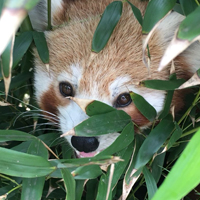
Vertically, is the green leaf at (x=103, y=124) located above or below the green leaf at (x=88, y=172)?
above

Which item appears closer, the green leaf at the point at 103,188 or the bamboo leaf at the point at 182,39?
the bamboo leaf at the point at 182,39

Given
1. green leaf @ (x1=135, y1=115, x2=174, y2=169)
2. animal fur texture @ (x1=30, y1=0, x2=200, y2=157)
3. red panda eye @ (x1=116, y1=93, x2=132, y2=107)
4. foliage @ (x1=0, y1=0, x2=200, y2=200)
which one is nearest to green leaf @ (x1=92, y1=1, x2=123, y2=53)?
foliage @ (x1=0, y1=0, x2=200, y2=200)

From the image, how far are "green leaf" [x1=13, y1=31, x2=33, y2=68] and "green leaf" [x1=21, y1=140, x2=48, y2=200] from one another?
0.41 metres

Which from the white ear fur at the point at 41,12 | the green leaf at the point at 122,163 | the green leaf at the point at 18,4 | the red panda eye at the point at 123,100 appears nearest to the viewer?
the green leaf at the point at 18,4

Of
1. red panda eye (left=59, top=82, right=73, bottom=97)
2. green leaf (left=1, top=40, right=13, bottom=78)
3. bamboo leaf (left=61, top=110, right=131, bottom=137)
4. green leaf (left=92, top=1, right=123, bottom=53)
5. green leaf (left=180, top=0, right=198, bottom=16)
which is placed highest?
green leaf (left=180, top=0, right=198, bottom=16)

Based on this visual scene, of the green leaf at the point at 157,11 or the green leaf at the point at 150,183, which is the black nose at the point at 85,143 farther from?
the green leaf at the point at 157,11

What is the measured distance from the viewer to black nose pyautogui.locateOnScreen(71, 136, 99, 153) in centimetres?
141

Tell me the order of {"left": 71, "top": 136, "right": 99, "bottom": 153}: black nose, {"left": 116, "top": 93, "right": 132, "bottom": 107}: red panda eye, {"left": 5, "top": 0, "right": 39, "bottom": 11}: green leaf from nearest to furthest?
{"left": 5, "top": 0, "right": 39, "bottom": 11}: green leaf, {"left": 71, "top": 136, "right": 99, "bottom": 153}: black nose, {"left": 116, "top": 93, "right": 132, "bottom": 107}: red panda eye

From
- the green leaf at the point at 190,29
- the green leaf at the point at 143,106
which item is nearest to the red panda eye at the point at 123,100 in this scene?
the green leaf at the point at 143,106

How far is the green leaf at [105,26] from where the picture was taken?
4.09ft

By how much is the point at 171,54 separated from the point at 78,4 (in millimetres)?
1111

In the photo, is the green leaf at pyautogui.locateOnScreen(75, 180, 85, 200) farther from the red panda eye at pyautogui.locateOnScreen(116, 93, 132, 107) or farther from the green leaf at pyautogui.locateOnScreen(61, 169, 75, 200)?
the red panda eye at pyautogui.locateOnScreen(116, 93, 132, 107)

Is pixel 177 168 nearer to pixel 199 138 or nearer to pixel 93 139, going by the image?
pixel 199 138

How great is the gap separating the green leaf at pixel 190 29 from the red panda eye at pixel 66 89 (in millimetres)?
853
